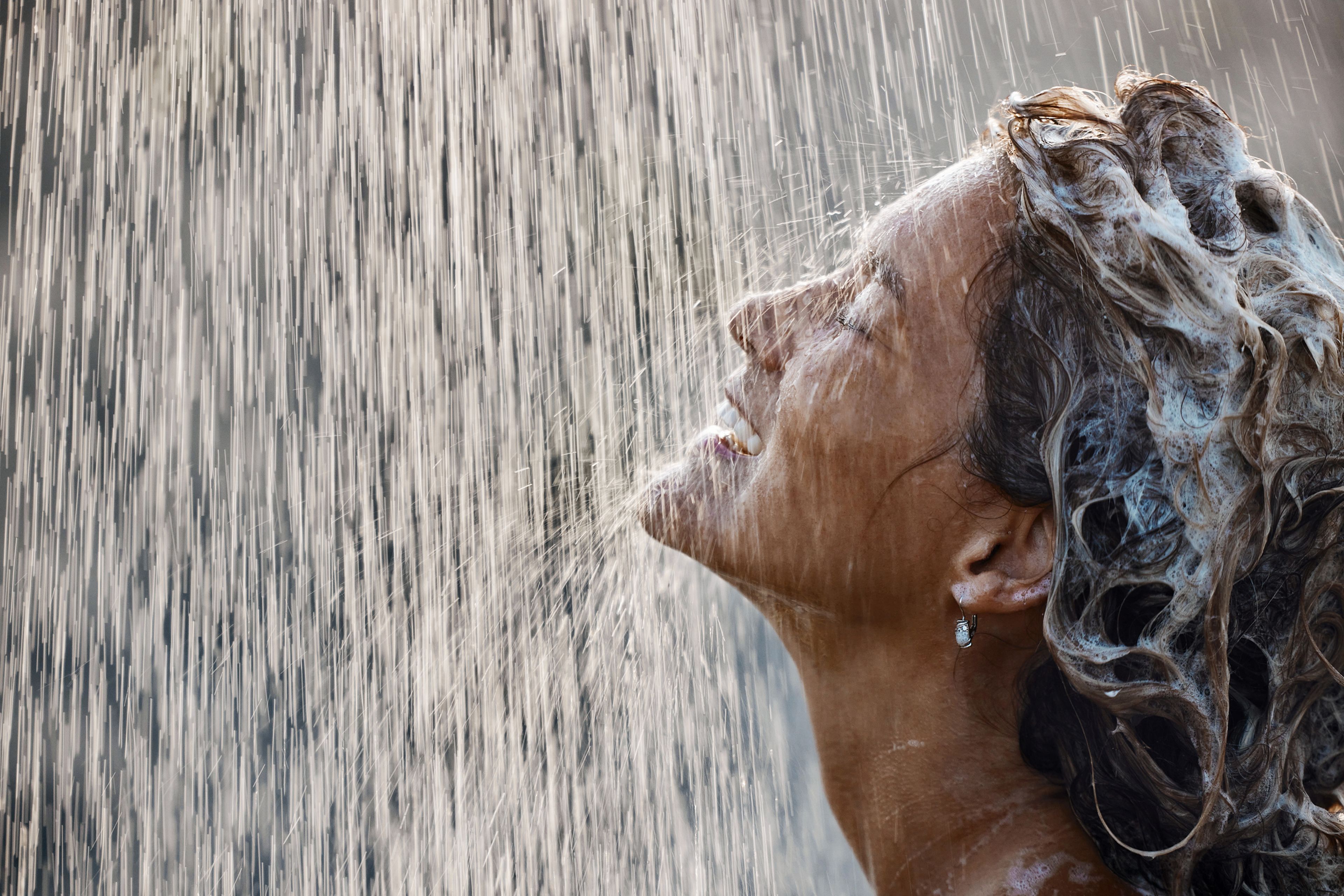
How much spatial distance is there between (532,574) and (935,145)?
3.38 meters

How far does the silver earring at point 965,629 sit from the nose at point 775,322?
1.93 feet

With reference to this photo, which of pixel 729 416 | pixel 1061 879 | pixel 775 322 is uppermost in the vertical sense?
pixel 775 322

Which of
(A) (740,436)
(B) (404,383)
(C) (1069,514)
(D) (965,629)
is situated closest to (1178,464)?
(C) (1069,514)

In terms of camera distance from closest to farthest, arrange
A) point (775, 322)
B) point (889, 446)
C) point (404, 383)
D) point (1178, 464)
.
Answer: point (1178, 464) < point (889, 446) < point (775, 322) < point (404, 383)

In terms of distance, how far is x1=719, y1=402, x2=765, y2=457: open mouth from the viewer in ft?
6.72

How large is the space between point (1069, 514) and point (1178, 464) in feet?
0.62

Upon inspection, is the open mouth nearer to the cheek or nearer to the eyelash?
the cheek

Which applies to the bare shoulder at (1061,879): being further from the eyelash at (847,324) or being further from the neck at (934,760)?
the eyelash at (847,324)

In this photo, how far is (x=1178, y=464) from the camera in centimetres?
168

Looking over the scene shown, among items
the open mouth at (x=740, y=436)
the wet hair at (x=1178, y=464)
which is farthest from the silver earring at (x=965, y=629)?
the open mouth at (x=740, y=436)

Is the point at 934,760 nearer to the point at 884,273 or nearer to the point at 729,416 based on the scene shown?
the point at 729,416

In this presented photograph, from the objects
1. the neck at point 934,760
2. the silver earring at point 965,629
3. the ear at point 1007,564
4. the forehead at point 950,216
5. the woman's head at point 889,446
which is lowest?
the neck at point 934,760

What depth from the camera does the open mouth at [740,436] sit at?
205 centimetres

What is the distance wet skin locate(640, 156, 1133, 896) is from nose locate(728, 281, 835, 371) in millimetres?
36
